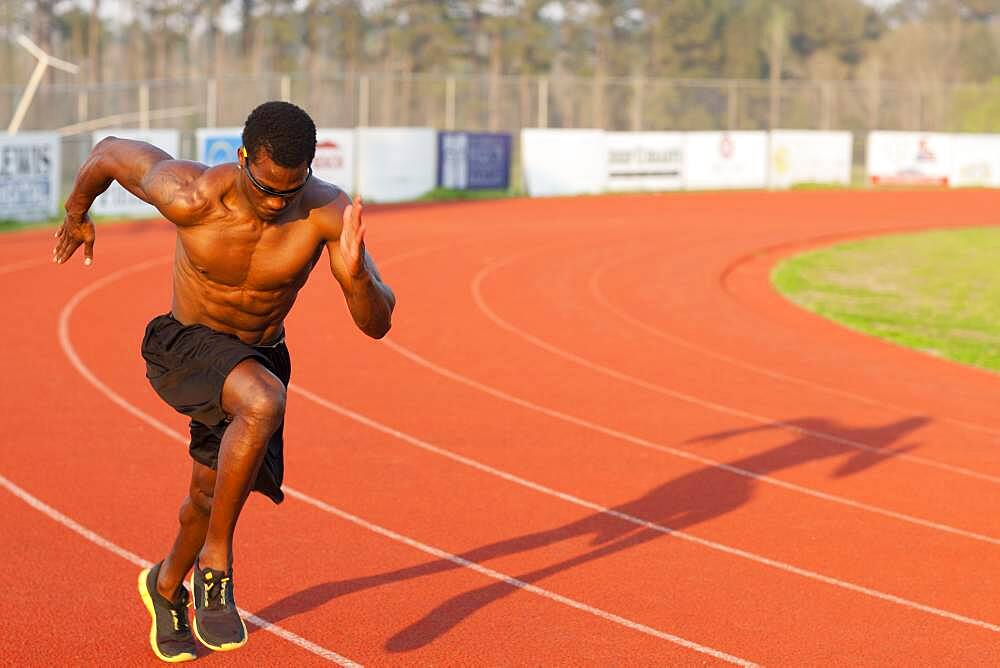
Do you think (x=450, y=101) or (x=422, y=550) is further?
(x=450, y=101)

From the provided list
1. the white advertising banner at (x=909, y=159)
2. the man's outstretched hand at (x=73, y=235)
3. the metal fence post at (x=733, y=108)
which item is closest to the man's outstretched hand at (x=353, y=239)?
the man's outstretched hand at (x=73, y=235)

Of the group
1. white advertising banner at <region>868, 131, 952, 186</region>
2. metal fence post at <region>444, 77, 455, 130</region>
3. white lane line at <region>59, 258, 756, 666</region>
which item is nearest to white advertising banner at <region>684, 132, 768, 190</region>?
white advertising banner at <region>868, 131, 952, 186</region>

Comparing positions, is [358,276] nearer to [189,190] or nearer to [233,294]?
[233,294]

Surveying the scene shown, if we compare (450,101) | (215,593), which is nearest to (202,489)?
(215,593)

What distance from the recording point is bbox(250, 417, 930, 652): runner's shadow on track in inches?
233

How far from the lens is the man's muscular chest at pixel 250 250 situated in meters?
4.73

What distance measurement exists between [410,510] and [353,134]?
2249cm

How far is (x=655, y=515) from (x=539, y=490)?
774 mm

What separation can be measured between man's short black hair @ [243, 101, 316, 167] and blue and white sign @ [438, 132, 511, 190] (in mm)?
27583

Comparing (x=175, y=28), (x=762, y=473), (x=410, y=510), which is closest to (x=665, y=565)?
(x=410, y=510)

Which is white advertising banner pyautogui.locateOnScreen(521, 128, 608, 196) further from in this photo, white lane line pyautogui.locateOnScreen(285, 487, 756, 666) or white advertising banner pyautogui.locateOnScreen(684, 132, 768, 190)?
white lane line pyautogui.locateOnScreen(285, 487, 756, 666)

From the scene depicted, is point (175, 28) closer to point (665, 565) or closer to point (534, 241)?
point (534, 241)

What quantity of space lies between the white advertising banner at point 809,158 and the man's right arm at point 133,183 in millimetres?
35081

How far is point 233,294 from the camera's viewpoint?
484 cm
